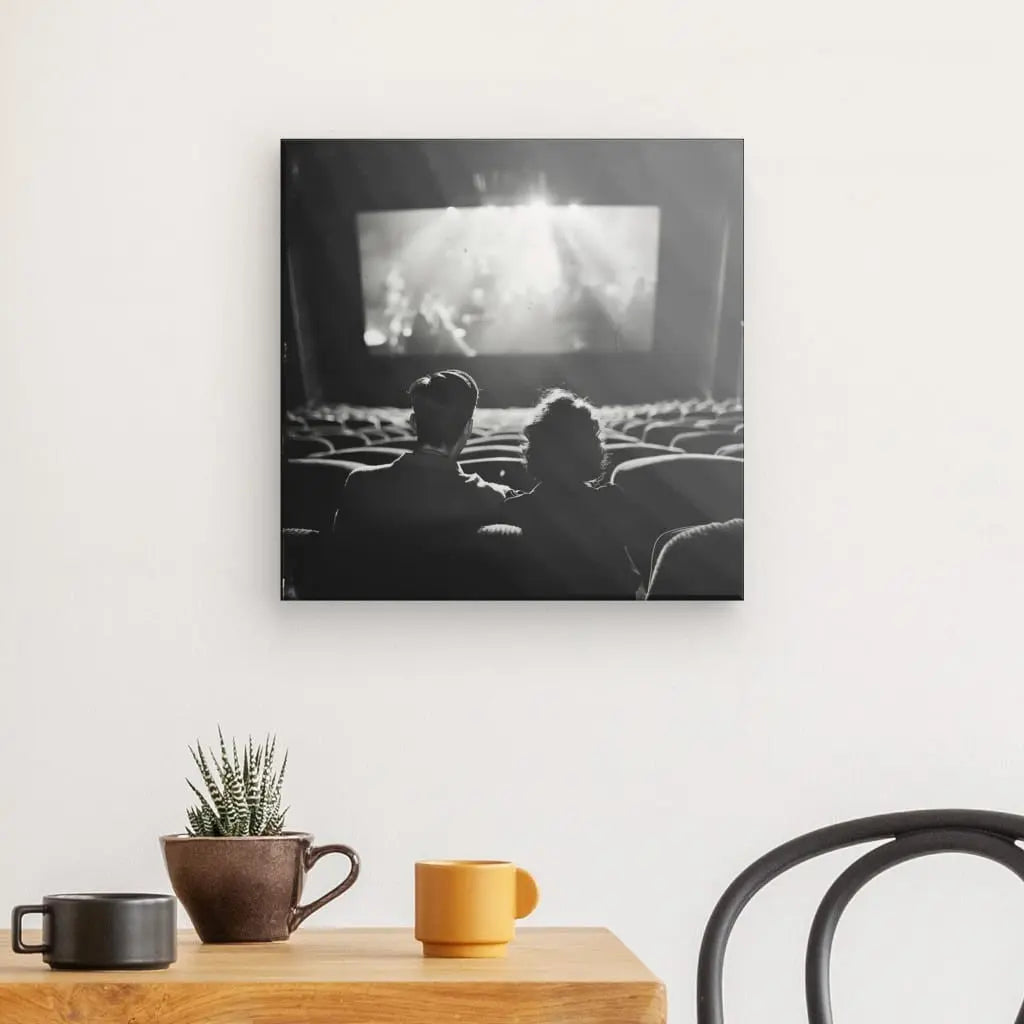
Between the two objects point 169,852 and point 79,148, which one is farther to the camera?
point 79,148

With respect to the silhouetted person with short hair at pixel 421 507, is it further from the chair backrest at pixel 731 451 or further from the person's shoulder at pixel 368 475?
the chair backrest at pixel 731 451

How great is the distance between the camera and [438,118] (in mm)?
1742

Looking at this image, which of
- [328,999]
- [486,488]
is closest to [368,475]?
[486,488]

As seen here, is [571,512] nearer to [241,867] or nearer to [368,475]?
[368,475]

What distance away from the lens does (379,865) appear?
1681 mm

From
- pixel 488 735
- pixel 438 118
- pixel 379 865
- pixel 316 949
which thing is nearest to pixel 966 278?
pixel 438 118

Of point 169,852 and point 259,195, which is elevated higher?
point 259,195

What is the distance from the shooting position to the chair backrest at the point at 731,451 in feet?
5.57

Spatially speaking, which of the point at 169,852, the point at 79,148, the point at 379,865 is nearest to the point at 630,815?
the point at 379,865

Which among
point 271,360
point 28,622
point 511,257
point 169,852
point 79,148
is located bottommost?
point 169,852

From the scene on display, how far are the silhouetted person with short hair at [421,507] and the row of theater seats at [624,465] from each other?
0.01 m

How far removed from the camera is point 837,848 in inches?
47.1

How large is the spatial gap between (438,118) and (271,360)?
13.7 inches

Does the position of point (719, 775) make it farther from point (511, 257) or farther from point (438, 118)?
point (438, 118)
